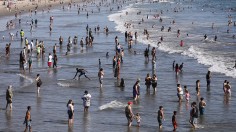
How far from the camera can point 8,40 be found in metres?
60.8

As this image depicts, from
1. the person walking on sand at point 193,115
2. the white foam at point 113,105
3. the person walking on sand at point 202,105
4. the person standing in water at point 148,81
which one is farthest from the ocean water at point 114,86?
the person standing in water at point 148,81

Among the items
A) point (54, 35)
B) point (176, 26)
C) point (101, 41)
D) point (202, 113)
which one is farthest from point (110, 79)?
point (176, 26)

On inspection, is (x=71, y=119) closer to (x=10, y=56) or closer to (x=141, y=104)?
(x=141, y=104)

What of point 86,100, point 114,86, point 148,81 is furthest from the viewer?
point 114,86

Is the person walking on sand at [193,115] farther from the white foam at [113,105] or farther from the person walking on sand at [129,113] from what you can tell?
the white foam at [113,105]

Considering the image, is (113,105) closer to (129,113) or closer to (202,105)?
(129,113)

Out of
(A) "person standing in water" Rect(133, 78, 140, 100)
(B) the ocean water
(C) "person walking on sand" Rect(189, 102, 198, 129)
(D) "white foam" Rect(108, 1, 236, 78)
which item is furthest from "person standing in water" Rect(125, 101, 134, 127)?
(D) "white foam" Rect(108, 1, 236, 78)

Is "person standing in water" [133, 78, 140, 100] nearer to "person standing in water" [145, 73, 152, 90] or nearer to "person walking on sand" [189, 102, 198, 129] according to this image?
"person standing in water" [145, 73, 152, 90]

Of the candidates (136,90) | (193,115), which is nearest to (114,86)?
(136,90)

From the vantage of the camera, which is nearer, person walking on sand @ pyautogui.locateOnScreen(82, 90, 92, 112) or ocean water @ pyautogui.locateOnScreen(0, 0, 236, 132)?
ocean water @ pyautogui.locateOnScreen(0, 0, 236, 132)

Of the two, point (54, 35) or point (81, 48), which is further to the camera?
point (54, 35)

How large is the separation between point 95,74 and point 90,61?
6933 millimetres

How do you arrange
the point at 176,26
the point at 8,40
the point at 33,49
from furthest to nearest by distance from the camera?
the point at 176,26
the point at 8,40
the point at 33,49

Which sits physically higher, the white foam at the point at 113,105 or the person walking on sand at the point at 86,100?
the person walking on sand at the point at 86,100
